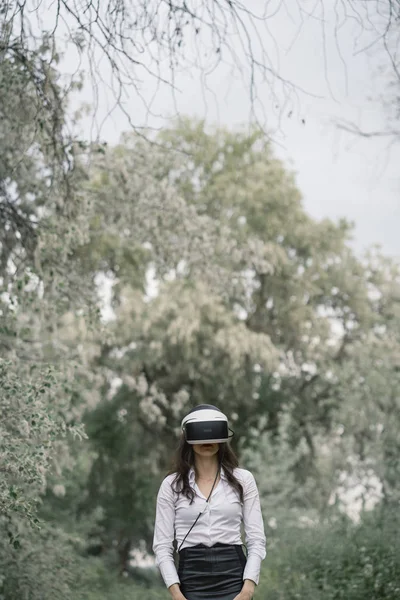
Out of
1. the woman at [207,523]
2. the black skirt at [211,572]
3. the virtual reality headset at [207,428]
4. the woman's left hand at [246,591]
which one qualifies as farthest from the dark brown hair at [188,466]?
the woman's left hand at [246,591]

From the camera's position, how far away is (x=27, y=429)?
6.55m

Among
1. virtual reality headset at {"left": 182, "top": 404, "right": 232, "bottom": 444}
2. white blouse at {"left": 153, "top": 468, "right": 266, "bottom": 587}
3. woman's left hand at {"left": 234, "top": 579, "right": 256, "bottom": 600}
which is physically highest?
virtual reality headset at {"left": 182, "top": 404, "right": 232, "bottom": 444}

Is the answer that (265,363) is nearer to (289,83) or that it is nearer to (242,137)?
(242,137)

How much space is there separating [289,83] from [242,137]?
1726 cm

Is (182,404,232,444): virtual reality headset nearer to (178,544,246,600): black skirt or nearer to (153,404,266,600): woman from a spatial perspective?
(153,404,266,600): woman

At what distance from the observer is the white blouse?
12.2ft

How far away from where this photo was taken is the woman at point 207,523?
3.71 m

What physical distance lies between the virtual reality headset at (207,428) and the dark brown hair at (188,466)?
12cm

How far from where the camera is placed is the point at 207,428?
376cm

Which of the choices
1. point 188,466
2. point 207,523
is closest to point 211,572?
point 207,523

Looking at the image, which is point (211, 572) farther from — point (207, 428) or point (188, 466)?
point (207, 428)

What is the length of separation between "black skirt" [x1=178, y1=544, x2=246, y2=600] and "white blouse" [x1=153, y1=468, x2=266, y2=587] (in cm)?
3

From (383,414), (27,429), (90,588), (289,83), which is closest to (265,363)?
(383,414)

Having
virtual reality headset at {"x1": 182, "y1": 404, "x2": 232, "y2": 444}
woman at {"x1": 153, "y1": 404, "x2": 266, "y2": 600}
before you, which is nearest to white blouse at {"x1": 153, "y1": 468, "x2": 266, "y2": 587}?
woman at {"x1": 153, "y1": 404, "x2": 266, "y2": 600}
